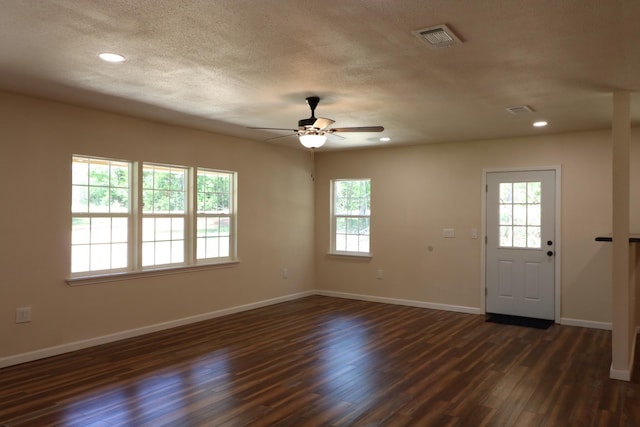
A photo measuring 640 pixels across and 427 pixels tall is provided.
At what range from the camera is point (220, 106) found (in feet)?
15.5

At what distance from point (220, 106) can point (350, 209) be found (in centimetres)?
367

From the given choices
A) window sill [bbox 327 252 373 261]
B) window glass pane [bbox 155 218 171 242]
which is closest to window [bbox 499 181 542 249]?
window sill [bbox 327 252 373 261]

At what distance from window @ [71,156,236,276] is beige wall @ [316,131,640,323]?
2175mm

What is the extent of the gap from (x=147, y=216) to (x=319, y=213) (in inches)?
129

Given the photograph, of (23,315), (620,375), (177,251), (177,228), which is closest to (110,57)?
(23,315)

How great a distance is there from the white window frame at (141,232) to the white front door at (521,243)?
359 centimetres

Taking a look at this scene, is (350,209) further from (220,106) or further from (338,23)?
(338,23)

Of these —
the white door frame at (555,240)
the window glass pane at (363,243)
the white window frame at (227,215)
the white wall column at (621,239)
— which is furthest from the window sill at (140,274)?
the white wall column at (621,239)

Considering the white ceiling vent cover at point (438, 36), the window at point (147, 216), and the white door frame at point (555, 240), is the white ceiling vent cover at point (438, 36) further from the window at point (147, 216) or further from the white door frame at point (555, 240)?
the white door frame at point (555, 240)

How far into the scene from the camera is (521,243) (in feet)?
20.8

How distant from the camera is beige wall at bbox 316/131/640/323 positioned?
19.2ft

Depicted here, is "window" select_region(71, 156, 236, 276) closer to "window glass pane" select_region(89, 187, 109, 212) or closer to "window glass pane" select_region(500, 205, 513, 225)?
"window glass pane" select_region(89, 187, 109, 212)

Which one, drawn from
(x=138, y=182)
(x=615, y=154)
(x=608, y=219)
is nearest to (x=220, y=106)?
(x=138, y=182)

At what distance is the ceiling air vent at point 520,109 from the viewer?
4625mm
